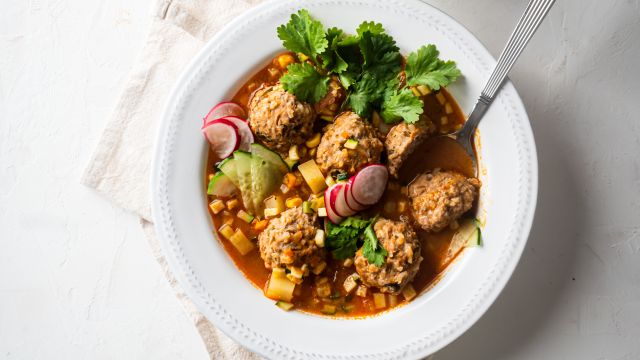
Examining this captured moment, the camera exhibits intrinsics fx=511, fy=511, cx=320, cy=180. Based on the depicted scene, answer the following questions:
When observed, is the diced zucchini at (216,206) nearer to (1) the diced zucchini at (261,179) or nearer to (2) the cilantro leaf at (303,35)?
(1) the diced zucchini at (261,179)

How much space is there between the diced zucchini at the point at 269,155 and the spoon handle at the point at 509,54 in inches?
65.3

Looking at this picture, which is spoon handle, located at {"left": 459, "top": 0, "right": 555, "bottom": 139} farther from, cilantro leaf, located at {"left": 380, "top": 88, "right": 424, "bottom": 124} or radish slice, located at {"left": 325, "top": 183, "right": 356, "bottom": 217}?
radish slice, located at {"left": 325, "top": 183, "right": 356, "bottom": 217}

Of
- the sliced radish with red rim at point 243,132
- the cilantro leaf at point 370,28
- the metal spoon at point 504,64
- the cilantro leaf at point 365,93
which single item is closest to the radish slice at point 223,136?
the sliced radish with red rim at point 243,132

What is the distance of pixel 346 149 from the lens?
14.2 feet

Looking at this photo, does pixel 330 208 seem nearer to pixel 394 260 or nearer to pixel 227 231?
pixel 394 260

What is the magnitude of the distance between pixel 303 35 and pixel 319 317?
2484 millimetres

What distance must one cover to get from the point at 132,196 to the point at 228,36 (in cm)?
182

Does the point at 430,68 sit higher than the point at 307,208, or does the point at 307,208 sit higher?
the point at 430,68

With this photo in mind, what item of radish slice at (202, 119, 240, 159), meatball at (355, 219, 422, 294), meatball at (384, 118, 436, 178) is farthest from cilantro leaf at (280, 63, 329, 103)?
meatball at (355, 219, 422, 294)

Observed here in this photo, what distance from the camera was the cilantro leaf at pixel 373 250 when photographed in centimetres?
430

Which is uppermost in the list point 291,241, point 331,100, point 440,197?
point 331,100

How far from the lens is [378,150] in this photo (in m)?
4.45

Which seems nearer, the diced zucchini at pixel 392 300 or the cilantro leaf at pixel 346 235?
the cilantro leaf at pixel 346 235

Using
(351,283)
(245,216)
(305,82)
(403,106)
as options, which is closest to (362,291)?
(351,283)
